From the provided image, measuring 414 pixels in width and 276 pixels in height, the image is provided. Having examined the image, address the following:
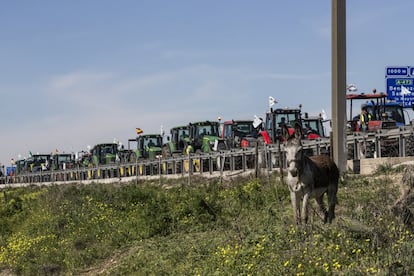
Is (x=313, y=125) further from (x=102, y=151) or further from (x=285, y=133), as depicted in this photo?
(x=102, y=151)

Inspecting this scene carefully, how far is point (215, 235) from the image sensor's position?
42.7 feet

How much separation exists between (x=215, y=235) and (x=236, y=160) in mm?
15502

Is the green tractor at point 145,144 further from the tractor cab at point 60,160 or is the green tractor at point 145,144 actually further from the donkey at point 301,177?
the donkey at point 301,177

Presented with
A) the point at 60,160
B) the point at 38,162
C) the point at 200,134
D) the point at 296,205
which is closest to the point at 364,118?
the point at 200,134

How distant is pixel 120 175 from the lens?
4141 centimetres

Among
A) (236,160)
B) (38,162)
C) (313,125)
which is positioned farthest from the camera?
(38,162)

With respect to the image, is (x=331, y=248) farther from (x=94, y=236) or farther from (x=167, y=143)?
(x=167, y=143)

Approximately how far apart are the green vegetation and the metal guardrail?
6.98 ft

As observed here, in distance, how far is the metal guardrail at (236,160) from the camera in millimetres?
20203

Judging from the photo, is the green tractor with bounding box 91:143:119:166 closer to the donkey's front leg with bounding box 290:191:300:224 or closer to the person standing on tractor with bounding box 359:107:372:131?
the person standing on tractor with bounding box 359:107:372:131

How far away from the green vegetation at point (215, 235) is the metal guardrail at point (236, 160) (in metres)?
2.13

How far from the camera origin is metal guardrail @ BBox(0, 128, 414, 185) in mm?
20203

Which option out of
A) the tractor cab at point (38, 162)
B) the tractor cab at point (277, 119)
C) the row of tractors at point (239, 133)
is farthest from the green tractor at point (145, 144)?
the tractor cab at point (38, 162)

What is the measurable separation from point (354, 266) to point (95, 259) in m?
7.78
